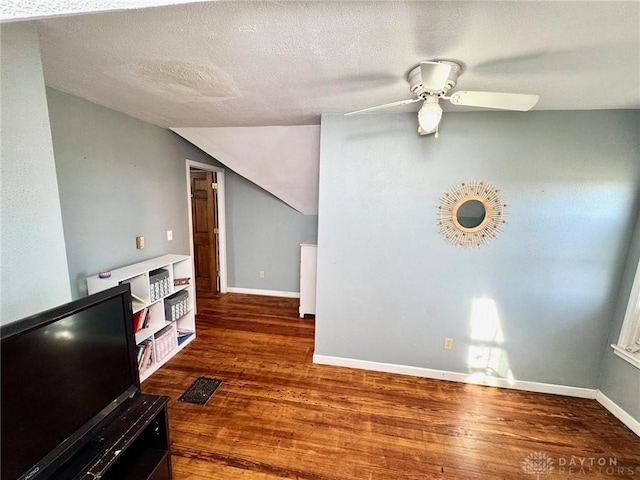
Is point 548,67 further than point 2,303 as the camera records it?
Yes

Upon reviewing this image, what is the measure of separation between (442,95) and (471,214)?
1037 millimetres

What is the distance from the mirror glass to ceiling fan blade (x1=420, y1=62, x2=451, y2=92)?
113 cm

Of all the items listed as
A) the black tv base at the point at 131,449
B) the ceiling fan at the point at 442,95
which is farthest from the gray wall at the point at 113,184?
the ceiling fan at the point at 442,95

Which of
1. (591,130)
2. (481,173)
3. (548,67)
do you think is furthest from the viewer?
(481,173)

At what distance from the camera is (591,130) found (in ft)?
5.84

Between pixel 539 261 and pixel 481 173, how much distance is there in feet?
2.77

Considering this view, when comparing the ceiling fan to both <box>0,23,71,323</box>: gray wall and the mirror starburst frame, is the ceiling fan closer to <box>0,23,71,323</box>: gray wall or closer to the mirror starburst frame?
the mirror starburst frame

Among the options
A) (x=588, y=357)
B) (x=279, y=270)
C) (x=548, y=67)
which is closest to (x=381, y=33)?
(x=548, y=67)

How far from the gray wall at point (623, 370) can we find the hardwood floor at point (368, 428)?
157mm

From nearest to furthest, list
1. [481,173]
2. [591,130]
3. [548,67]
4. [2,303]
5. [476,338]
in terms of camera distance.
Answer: [2,303], [548,67], [591,130], [481,173], [476,338]

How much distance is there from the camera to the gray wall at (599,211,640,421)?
174 cm

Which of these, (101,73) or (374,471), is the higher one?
(101,73)

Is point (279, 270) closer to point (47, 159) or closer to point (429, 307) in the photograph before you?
point (429, 307)

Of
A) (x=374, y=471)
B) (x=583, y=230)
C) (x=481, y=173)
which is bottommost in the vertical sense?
(x=374, y=471)
